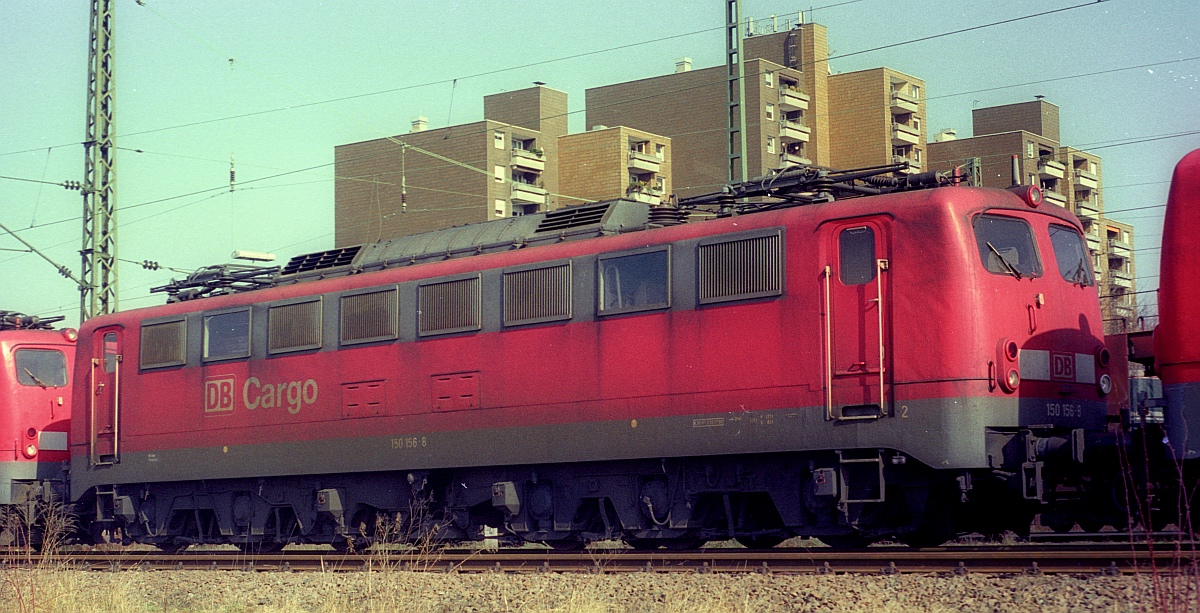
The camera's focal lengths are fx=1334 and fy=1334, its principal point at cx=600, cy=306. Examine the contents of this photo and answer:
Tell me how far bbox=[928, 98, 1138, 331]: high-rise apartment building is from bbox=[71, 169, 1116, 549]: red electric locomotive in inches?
2261

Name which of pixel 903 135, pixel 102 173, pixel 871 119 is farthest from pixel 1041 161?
pixel 102 173

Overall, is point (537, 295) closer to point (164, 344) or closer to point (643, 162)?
point (164, 344)

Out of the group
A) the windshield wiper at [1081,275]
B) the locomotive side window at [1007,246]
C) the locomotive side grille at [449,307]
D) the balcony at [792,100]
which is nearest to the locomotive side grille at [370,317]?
the locomotive side grille at [449,307]

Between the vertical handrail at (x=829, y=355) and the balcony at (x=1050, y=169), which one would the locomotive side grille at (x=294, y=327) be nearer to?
the vertical handrail at (x=829, y=355)

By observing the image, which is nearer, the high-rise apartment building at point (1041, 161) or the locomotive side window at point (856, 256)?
the locomotive side window at point (856, 256)

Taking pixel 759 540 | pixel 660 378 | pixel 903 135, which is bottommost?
pixel 759 540

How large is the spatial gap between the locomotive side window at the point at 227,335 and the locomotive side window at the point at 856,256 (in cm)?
1014

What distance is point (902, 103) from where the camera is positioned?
78938 millimetres

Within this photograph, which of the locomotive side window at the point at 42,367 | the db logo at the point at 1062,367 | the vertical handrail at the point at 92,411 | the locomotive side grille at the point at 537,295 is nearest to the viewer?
the db logo at the point at 1062,367

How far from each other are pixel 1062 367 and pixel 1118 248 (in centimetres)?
8093

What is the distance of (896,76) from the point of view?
80438mm

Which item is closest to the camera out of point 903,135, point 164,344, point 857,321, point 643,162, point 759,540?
point 857,321

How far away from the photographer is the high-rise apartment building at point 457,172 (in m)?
71.4

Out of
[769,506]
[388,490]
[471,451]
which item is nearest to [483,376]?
[471,451]
